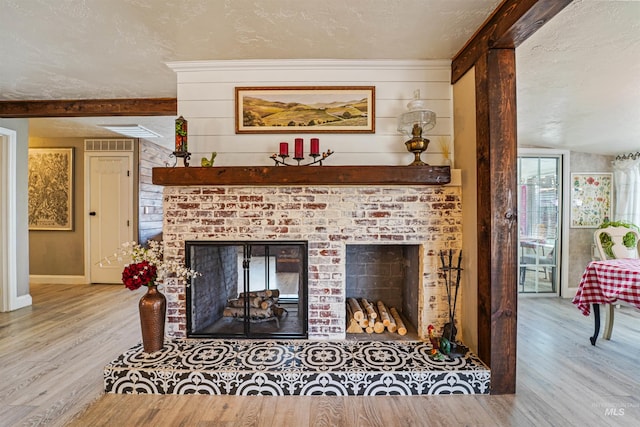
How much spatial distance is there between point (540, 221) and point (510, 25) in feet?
11.7

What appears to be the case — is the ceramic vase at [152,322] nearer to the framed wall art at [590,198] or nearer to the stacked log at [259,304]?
the stacked log at [259,304]

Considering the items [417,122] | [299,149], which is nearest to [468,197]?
[417,122]

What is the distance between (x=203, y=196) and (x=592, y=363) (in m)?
3.32

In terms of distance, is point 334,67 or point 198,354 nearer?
point 198,354

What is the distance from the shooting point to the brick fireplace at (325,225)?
2.48 metres

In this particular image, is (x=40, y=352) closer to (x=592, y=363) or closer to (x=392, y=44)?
(x=392, y=44)

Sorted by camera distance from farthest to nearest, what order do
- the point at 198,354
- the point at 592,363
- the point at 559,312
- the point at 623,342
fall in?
the point at 559,312 < the point at 623,342 < the point at 592,363 < the point at 198,354

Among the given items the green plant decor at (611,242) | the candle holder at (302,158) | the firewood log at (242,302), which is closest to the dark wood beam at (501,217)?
the candle holder at (302,158)

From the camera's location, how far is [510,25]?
1806 mm

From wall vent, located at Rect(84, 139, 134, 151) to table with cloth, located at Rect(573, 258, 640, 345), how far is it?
6004 millimetres

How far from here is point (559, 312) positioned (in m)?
3.70

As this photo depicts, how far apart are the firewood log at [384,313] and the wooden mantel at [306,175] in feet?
3.76

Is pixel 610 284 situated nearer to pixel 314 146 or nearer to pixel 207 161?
pixel 314 146

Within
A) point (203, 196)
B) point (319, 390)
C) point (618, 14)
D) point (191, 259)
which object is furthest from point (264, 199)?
point (618, 14)
